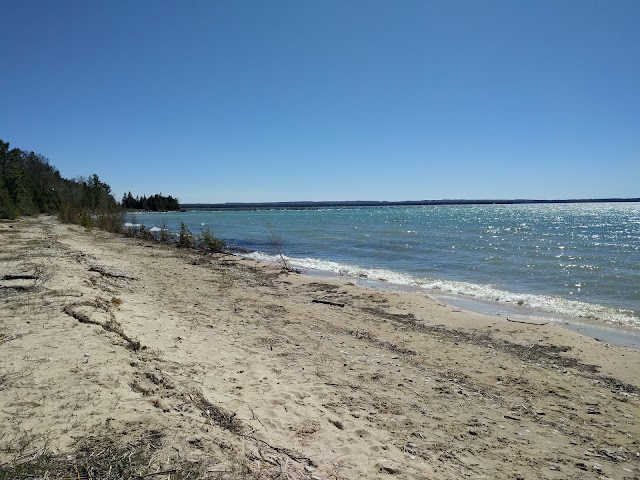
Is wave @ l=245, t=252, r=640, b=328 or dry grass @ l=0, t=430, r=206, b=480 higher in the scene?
dry grass @ l=0, t=430, r=206, b=480

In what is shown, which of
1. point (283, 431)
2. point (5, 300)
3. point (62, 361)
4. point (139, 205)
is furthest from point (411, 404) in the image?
point (139, 205)

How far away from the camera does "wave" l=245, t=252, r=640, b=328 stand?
1083 cm

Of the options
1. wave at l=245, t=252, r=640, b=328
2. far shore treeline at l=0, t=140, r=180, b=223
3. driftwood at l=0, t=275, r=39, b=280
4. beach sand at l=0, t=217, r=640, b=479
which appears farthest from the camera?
far shore treeline at l=0, t=140, r=180, b=223

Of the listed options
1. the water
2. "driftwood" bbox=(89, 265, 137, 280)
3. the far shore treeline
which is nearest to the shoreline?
the water

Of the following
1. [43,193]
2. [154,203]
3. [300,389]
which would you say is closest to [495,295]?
[300,389]

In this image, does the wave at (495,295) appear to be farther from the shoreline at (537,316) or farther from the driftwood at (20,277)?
the driftwood at (20,277)

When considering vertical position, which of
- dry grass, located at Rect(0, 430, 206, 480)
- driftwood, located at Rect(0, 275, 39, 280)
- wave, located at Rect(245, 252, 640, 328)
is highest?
driftwood, located at Rect(0, 275, 39, 280)

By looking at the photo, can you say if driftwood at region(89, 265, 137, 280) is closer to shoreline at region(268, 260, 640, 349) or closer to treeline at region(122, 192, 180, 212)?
shoreline at region(268, 260, 640, 349)

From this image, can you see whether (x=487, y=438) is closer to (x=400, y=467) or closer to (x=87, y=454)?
(x=400, y=467)

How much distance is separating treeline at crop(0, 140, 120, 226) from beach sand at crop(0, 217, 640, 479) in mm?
28802

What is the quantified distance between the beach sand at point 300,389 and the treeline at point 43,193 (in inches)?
1134

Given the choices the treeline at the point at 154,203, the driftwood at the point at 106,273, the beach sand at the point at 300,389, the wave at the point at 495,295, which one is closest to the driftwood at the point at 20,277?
the beach sand at the point at 300,389

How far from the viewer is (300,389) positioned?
5.10 meters

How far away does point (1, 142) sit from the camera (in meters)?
42.2
